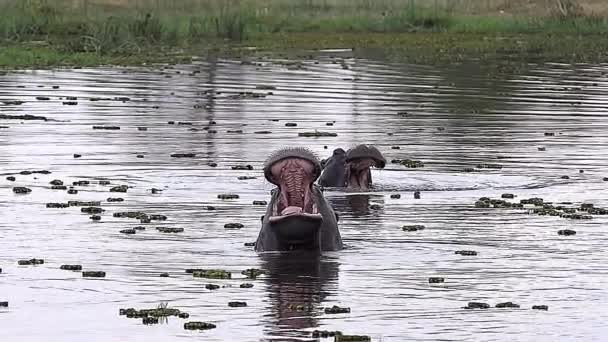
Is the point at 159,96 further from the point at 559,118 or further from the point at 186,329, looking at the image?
the point at 186,329

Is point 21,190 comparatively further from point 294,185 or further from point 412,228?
point 294,185

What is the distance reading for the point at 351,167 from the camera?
2102 cm

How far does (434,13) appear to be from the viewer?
64.8 metres

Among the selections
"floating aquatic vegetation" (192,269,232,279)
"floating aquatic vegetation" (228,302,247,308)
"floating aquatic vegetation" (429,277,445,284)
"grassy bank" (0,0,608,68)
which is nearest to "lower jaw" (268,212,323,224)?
"floating aquatic vegetation" (192,269,232,279)

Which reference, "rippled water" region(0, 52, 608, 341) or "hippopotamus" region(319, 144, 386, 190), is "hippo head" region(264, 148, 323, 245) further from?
"hippopotamus" region(319, 144, 386, 190)

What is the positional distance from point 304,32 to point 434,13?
6004 mm

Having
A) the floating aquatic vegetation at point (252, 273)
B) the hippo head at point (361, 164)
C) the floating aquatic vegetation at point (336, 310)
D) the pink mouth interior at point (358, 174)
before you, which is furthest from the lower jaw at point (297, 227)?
the pink mouth interior at point (358, 174)

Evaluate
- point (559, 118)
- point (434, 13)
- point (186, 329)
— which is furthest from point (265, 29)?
point (186, 329)

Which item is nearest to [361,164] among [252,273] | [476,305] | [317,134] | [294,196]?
[294,196]

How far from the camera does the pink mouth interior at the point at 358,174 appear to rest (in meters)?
20.9

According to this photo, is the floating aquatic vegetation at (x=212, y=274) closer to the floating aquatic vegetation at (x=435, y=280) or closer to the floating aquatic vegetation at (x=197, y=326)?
the floating aquatic vegetation at (x=435, y=280)

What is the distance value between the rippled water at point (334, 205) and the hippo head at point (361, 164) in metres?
0.23

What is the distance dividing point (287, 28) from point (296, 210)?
47.0 m

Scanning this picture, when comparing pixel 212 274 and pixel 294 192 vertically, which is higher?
pixel 294 192
